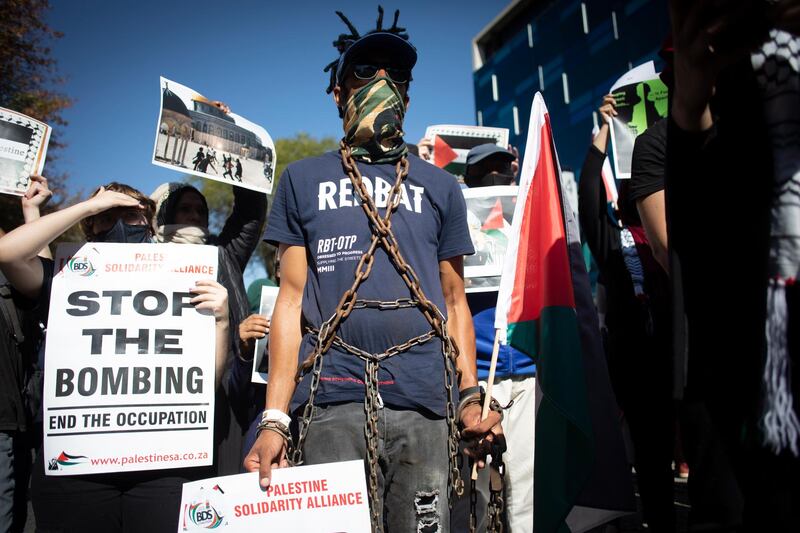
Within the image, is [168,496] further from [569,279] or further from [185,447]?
[569,279]

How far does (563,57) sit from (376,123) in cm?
2537

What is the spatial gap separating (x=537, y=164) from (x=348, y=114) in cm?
102

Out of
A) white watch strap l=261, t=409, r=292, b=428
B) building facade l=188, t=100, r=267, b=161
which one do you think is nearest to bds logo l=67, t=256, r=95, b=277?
building facade l=188, t=100, r=267, b=161

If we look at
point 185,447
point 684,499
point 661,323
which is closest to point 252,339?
point 185,447

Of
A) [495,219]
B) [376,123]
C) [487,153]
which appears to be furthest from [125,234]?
[487,153]

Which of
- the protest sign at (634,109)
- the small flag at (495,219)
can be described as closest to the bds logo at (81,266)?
the small flag at (495,219)

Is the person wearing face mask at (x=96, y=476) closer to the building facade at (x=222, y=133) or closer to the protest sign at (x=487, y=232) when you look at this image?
the building facade at (x=222, y=133)

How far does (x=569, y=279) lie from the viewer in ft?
8.63

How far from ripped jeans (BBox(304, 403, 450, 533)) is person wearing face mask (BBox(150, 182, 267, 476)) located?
1292 millimetres

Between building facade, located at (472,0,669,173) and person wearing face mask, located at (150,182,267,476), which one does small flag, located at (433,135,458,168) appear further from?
building facade, located at (472,0,669,173)

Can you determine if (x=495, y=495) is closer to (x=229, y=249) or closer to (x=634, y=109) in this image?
(x=229, y=249)

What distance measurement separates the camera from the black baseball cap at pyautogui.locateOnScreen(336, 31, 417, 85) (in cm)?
225

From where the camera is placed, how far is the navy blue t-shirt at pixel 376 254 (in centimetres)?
191

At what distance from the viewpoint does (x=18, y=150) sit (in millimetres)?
3275
